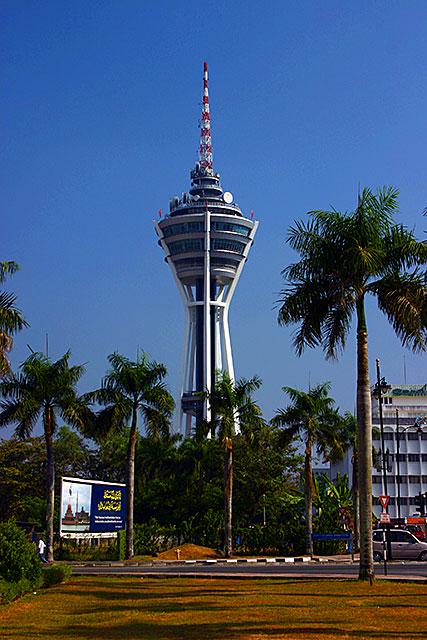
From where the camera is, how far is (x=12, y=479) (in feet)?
252

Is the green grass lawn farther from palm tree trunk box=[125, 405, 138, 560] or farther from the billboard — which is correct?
the billboard

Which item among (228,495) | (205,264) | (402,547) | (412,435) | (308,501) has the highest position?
(205,264)

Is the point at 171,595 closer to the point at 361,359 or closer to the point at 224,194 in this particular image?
the point at 361,359

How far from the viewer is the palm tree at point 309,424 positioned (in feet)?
174

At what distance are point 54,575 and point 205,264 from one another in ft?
409

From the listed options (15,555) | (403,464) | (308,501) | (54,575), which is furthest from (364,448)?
(403,464)

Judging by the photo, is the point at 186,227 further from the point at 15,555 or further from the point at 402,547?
the point at 15,555

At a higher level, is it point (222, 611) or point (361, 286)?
point (361, 286)

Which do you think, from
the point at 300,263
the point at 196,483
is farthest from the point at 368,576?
the point at 196,483

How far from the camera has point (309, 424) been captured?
52.9 meters

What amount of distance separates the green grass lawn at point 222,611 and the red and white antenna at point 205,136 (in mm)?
132295

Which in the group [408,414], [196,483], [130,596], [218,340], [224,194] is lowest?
[130,596]

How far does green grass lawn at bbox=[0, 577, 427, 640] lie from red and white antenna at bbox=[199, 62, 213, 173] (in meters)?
132

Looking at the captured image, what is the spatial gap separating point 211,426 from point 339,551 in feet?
41.3
